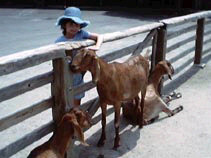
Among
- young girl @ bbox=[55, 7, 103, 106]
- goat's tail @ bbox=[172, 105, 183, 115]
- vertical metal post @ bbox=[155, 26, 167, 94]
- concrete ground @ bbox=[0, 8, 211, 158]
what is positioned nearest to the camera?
young girl @ bbox=[55, 7, 103, 106]

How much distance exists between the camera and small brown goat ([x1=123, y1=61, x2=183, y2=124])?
4.88 m

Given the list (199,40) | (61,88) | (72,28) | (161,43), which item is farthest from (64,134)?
(199,40)

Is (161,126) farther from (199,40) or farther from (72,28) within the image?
(199,40)

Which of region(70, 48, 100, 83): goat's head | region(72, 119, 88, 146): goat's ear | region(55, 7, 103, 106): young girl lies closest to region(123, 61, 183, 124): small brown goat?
region(55, 7, 103, 106): young girl

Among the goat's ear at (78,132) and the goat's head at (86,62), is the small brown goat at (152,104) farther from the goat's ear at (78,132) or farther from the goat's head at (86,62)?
the goat's ear at (78,132)

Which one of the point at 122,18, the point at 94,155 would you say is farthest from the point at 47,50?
the point at 122,18

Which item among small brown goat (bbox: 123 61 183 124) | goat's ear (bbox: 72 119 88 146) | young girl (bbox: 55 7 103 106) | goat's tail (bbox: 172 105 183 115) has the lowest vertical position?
goat's tail (bbox: 172 105 183 115)

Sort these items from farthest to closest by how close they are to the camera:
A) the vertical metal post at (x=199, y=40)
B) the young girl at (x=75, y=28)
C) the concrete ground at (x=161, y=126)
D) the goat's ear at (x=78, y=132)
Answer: the vertical metal post at (x=199, y=40)
the concrete ground at (x=161, y=126)
the young girl at (x=75, y=28)
the goat's ear at (x=78, y=132)

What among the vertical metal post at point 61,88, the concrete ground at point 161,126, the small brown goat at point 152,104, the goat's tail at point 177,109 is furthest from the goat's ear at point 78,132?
the goat's tail at point 177,109

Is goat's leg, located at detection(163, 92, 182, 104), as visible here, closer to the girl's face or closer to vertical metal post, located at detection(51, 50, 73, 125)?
the girl's face

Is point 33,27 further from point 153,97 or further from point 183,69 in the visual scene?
point 153,97

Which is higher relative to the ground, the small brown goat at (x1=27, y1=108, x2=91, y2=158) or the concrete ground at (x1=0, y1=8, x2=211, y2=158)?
the small brown goat at (x1=27, y1=108, x2=91, y2=158)

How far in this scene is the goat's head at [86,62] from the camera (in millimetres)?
3342

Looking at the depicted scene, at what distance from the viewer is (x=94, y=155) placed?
4020 millimetres
